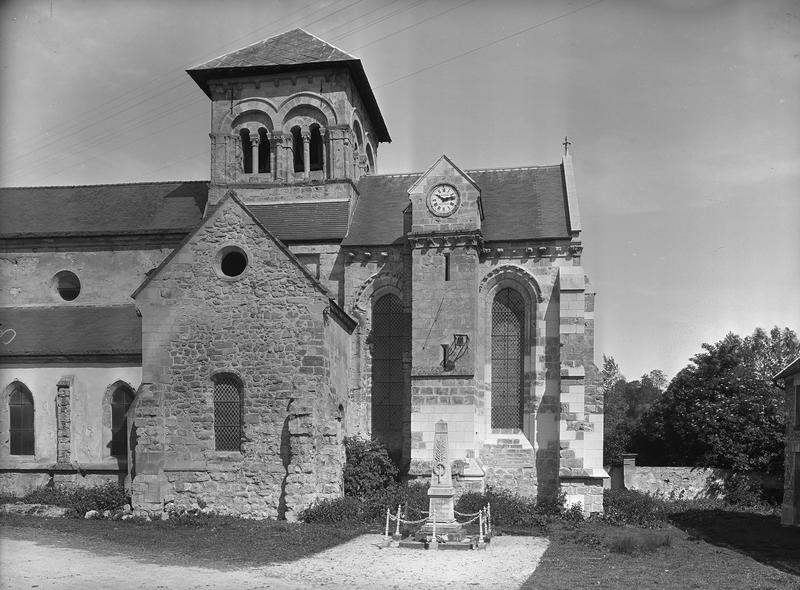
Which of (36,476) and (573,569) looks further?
(36,476)

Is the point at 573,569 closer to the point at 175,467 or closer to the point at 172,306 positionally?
the point at 175,467

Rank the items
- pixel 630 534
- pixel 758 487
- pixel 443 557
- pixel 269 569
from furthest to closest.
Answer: pixel 758 487
pixel 630 534
pixel 443 557
pixel 269 569

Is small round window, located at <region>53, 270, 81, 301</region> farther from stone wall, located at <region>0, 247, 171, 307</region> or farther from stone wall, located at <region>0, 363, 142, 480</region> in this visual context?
stone wall, located at <region>0, 363, 142, 480</region>

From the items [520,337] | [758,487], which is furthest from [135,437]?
[758,487]

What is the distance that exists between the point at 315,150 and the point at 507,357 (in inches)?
438

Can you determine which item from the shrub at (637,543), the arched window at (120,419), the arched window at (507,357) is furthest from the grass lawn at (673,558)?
the arched window at (120,419)

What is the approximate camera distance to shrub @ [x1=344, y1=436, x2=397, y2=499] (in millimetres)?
23406

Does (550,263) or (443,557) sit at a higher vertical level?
(550,263)

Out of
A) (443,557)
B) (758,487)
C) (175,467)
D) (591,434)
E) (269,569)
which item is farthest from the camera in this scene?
(758,487)

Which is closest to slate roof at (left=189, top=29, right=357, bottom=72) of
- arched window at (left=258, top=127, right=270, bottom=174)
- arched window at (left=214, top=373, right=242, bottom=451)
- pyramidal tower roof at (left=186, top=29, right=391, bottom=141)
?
pyramidal tower roof at (left=186, top=29, right=391, bottom=141)

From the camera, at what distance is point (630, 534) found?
20.5m

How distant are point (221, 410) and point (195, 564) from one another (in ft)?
23.3

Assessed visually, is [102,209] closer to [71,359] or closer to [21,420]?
[71,359]

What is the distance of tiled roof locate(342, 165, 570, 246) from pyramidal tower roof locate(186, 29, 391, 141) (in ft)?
14.0
